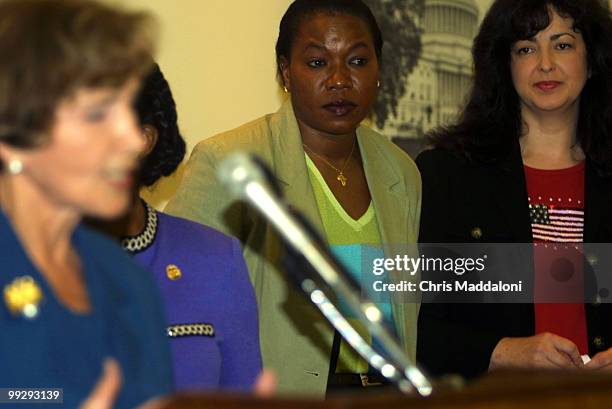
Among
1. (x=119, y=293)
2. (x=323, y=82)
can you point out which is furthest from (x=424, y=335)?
(x=119, y=293)

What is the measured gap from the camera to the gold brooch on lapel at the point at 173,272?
252 centimetres

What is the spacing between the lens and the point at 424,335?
3373 mm

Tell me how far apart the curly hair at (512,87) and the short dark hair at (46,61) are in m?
2.10

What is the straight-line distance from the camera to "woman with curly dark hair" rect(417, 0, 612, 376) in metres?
3.34

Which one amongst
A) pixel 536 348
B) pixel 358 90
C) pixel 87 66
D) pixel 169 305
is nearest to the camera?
pixel 87 66

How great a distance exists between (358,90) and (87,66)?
1919 mm

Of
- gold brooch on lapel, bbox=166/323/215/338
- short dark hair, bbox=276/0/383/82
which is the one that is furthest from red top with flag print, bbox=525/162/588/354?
gold brooch on lapel, bbox=166/323/215/338

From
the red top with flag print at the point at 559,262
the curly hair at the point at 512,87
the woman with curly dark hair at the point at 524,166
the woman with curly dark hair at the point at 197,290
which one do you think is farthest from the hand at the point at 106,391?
the curly hair at the point at 512,87

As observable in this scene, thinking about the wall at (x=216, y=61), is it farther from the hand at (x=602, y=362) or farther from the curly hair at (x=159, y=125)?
the hand at (x=602, y=362)

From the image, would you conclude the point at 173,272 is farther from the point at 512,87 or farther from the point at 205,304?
the point at 512,87

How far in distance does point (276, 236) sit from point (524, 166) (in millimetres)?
860

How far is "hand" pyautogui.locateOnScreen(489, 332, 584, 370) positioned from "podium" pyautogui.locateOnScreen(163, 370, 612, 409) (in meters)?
1.66

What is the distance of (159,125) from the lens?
2.73 meters

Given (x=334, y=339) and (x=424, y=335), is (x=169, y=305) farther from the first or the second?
(x=424, y=335)
